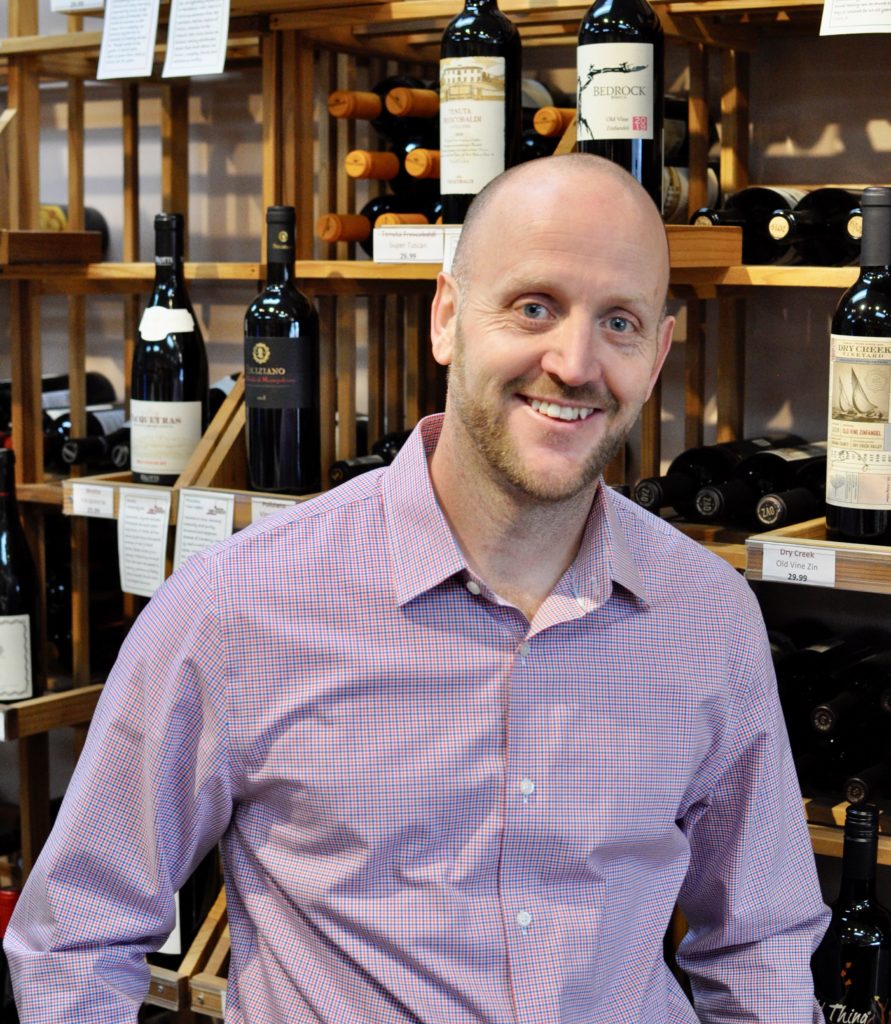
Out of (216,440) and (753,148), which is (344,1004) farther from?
(753,148)

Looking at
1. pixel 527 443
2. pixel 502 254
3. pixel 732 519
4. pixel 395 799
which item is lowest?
pixel 395 799

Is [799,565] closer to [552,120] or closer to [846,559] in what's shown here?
[846,559]

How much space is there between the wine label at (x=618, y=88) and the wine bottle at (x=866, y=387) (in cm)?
29

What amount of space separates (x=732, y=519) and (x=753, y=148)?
60 centimetres

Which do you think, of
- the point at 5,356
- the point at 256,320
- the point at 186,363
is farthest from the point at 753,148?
the point at 5,356

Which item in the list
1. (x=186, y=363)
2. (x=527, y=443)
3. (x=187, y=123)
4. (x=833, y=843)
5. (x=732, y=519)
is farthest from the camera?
(x=187, y=123)

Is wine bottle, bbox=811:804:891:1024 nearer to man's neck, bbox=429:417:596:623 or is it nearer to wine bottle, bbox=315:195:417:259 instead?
man's neck, bbox=429:417:596:623

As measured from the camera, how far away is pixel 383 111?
2338 millimetres

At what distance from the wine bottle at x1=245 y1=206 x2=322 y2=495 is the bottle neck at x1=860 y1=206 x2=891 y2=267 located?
84cm

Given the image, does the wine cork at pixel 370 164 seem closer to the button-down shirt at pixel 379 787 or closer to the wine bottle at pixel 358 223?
the wine bottle at pixel 358 223

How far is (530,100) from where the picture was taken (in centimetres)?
234

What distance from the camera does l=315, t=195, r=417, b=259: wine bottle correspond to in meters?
2.25

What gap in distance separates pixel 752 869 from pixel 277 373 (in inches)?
41.8

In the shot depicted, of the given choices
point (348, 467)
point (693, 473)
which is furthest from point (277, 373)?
point (693, 473)
